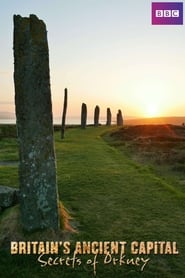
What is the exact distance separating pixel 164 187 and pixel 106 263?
7.25 m

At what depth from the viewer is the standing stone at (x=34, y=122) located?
927cm

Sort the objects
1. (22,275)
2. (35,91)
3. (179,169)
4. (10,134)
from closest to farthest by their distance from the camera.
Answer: (22,275)
(35,91)
(179,169)
(10,134)

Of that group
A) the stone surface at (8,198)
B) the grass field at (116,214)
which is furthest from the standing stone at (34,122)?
the stone surface at (8,198)

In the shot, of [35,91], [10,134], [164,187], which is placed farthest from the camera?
[10,134]

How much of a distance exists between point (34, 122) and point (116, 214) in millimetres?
3998

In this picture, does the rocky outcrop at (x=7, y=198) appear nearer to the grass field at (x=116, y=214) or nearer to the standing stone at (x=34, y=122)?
the grass field at (x=116, y=214)

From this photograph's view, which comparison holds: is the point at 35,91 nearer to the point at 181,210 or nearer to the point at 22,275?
the point at 22,275

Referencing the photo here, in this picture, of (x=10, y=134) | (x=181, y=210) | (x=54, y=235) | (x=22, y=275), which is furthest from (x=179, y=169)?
(x=10, y=134)

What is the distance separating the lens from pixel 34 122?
926 cm

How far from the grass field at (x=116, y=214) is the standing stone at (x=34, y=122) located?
3.54 feet

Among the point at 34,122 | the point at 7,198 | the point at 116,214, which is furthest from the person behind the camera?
the point at 116,214

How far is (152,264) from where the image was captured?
8.39 meters

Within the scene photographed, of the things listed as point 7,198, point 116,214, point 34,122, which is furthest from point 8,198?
point 116,214

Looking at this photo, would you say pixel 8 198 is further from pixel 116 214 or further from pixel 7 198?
pixel 116 214
